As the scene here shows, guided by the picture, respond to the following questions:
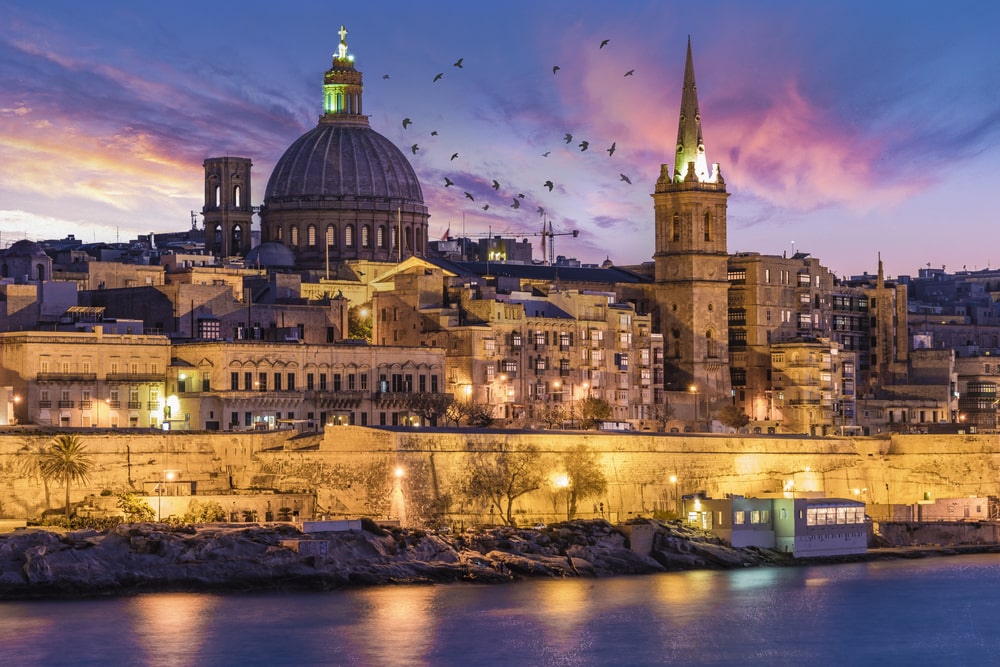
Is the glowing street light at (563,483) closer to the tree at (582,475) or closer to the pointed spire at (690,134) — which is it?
the tree at (582,475)

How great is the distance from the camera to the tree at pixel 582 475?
66.9m

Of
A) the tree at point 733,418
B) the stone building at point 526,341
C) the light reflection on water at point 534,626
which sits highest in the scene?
the stone building at point 526,341

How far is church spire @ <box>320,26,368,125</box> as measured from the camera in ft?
328

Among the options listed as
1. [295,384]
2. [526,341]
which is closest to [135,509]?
[295,384]

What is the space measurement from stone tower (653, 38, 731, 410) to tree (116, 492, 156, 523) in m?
35.5

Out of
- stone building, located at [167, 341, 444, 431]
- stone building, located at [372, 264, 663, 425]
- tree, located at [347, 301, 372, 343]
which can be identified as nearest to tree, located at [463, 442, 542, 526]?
stone building, located at [167, 341, 444, 431]

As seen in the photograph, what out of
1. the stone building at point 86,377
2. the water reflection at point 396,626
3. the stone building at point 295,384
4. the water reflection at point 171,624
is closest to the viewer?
the water reflection at point 171,624

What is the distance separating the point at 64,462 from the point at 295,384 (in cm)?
1387

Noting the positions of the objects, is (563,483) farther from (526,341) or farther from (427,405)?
(526,341)

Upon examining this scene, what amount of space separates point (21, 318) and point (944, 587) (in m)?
31.5

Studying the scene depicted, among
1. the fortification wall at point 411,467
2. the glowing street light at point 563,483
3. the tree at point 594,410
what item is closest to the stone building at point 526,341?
the tree at point 594,410

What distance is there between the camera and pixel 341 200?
97.7 meters

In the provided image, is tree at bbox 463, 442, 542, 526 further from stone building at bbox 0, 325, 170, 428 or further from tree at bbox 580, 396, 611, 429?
tree at bbox 580, 396, 611, 429

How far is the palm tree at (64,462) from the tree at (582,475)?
47.4 ft
